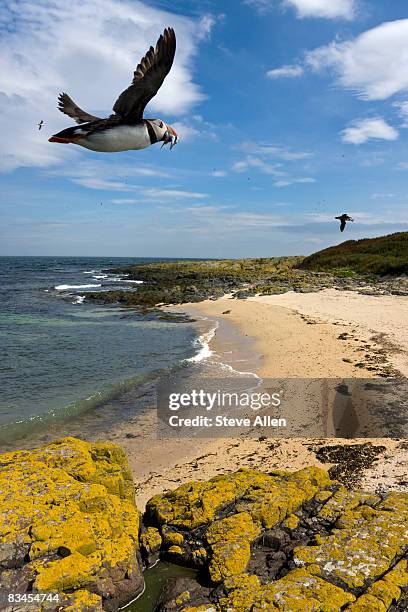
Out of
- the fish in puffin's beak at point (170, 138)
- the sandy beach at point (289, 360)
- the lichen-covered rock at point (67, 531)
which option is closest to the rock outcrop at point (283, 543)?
the lichen-covered rock at point (67, 531)

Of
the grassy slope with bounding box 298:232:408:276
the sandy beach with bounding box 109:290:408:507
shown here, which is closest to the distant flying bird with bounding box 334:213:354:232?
the sandy beach with bounding box 109:290:408:507

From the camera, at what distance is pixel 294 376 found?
14383 mm

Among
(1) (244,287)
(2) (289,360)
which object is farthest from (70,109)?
(1) (244,287)

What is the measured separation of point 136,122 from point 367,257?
165 feet

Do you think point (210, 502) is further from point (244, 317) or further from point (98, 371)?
point (244, 317)

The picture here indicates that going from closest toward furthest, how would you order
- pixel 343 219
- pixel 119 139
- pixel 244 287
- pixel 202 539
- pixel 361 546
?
pixel 119 139
pixel 361 546
pixel 202 539
pixel 343 219
pixel 244 287

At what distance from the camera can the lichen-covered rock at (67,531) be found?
A: 4.42 m

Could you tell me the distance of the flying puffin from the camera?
2504 millimetres

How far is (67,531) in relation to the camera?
4.81m

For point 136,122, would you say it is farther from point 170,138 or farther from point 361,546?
point 361,546

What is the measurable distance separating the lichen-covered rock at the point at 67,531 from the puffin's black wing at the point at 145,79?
4.48 meters

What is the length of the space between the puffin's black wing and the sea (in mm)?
9732

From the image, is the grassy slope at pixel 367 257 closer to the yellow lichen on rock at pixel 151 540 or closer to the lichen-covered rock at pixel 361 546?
the lichen-covered rock at pixel 361 546

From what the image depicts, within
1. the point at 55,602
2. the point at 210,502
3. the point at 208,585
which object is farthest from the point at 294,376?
the point at 55,602
